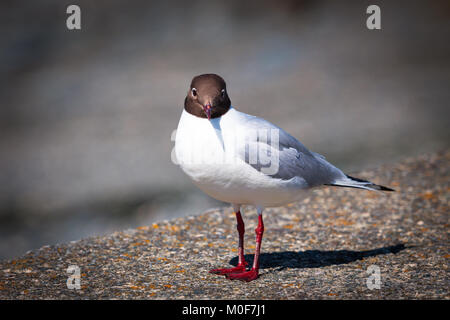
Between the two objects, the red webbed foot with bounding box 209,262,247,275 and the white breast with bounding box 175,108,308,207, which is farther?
the red webbed foot with bounding box 209,262,247,275

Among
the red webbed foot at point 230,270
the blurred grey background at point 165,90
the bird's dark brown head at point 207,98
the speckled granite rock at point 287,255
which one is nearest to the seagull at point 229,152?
the bird's dark brown head at point 207,98

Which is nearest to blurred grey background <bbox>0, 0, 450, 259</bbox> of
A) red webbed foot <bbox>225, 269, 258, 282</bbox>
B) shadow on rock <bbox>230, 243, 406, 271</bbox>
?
shadow on rock <bbox>230, 243, 406, 271</bbox>

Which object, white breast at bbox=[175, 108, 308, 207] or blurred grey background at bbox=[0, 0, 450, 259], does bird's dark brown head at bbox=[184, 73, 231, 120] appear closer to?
white breast at bbox=[175, 108, 308, 207]

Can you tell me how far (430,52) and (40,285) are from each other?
1696 cm

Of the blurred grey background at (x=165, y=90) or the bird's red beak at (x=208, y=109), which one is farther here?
the blurred grey background at (x=165, y=90)

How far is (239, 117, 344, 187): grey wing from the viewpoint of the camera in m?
4.90

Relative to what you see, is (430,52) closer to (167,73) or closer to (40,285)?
(167,73)

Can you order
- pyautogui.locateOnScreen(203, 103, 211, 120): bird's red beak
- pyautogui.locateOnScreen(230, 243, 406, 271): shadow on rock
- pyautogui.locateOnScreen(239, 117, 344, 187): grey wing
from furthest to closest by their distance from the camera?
pyautogui.locateOnScreen(230, 243, 406, 271): shadow on rock, pyautogui.locateOnScreen(239, 117, 344, 187): grey wing, pyautogui.locateOnScreen(203, 103, 211, 120): bird's red beak

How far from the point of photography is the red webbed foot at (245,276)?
522 centimetres

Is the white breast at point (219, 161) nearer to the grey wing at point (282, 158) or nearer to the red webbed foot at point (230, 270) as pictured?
the grey wing at point (282, 158)

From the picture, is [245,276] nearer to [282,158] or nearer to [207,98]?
[282,158]

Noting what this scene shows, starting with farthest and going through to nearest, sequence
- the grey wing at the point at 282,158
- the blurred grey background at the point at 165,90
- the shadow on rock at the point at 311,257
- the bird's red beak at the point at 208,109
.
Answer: the blurred grey background at the point at 165,90 → the shadow on rock at the point at 311,257 → the grey wing at the point at 282,158 → the bird's red beak at the point at 208,109

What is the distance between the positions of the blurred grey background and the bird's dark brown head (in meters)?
4.83
